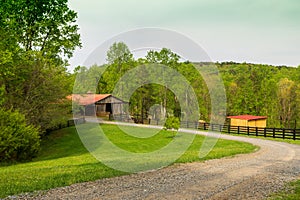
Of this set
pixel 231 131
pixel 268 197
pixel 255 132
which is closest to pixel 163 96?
pixel 231 131

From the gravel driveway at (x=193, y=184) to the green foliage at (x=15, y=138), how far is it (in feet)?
34.1

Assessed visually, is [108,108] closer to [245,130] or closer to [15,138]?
[245,130]

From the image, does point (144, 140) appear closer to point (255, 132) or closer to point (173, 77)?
point (255, 132)

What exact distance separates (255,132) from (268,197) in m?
26.2

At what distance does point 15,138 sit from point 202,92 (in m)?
44.5

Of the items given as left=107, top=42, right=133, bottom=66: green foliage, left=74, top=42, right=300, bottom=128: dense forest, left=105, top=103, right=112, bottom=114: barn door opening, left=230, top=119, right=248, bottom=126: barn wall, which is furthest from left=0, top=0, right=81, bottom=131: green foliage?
left=107, top=42, right=133, bottom=66: green foliage

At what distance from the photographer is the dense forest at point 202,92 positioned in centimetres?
5225

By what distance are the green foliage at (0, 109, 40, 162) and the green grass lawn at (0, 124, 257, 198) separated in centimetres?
109

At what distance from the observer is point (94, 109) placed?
53656mm

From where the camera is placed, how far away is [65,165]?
47.6 feet

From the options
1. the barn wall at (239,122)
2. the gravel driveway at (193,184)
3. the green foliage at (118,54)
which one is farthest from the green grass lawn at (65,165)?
the green foliage at (118,54)

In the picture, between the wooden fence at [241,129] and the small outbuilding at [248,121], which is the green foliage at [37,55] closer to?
the wooden fence at [241,129]

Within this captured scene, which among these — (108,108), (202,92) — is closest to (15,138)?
(108,108)

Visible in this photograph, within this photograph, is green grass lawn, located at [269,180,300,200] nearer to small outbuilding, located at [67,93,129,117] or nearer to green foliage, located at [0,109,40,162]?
green foliage, located at [0,109,40,162]
